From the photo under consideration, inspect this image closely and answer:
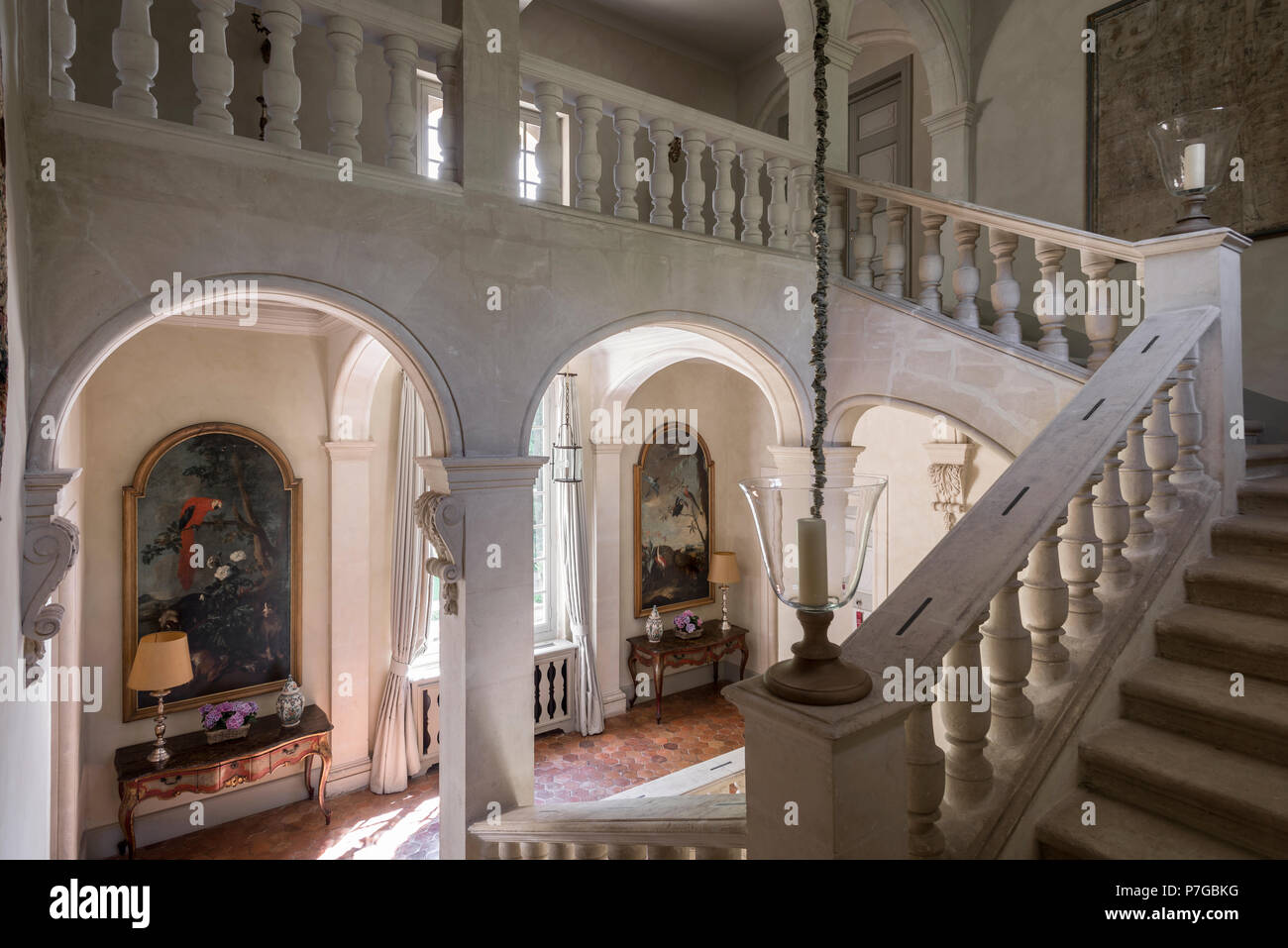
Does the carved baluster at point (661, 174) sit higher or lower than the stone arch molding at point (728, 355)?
higher

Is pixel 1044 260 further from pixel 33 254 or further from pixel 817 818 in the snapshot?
pixel 33 254

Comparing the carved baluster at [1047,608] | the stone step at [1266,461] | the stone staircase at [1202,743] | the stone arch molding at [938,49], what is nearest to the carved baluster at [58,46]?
the carved baluster at [1047,608]

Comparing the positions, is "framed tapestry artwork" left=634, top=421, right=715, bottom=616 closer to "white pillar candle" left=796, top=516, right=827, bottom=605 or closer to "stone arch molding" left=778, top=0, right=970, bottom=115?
"stone arch molding" left=778, top=0, right=970, bottom=115

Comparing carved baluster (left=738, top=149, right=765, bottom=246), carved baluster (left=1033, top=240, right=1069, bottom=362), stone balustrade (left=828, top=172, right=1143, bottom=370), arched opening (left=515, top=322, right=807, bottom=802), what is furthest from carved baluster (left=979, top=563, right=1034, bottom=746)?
arched opening (left=515, top=322, right=807, bottom=802)

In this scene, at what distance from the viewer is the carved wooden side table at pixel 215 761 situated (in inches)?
201

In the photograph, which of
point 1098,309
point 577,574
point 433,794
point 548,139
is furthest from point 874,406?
point 433,794

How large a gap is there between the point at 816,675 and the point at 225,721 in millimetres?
5933

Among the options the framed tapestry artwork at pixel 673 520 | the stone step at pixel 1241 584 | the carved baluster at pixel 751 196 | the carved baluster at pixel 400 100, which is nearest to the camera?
the stone step at pixel 1241 584

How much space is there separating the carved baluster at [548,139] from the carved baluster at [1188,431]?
2861mm

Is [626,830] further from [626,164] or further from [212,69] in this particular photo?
[212,69]

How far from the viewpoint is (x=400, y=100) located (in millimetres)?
3127

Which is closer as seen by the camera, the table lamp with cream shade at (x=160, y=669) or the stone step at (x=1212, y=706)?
the stone step at (x=1212, y=706)

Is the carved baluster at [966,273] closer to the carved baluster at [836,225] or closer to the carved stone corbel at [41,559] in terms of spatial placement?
the carved baluster at [836,225]

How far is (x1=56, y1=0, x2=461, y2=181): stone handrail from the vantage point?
2.56 meters
